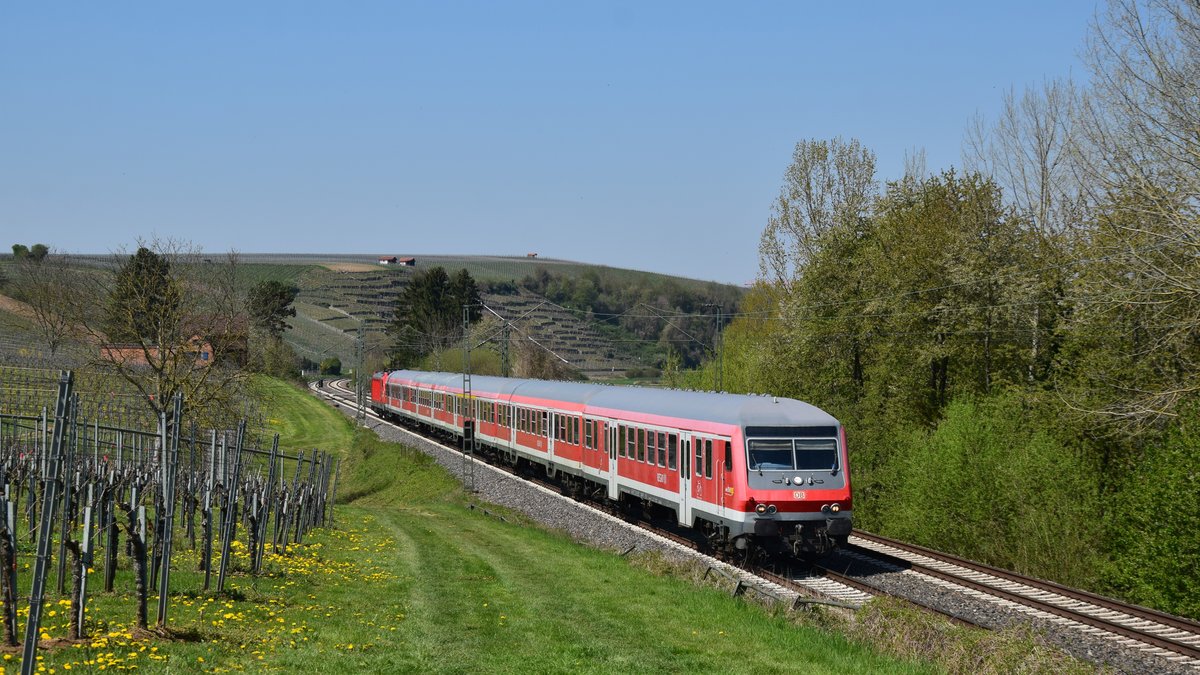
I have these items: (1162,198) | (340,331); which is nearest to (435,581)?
(1162,198)

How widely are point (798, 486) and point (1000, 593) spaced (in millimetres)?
4313

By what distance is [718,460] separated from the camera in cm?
2333

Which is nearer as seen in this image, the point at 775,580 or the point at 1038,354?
the point at 775,580

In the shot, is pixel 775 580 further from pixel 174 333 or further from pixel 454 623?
pixel 174 333

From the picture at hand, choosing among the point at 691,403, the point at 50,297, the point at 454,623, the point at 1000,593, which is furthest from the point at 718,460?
the point at 50,297

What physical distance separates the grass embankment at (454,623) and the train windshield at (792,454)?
308cm

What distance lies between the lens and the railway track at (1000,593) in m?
16.1

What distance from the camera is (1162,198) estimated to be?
20.9 meters

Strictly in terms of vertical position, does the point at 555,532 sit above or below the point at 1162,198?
below

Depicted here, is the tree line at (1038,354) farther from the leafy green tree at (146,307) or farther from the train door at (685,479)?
the leafy green tree at (146,307)

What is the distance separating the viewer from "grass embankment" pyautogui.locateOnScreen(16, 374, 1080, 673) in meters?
11.8

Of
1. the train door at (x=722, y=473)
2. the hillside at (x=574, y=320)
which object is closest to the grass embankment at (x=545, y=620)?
the train door at (x=722, y=473)

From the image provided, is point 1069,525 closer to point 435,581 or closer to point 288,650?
point 435,581

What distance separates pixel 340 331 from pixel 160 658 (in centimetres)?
15776
